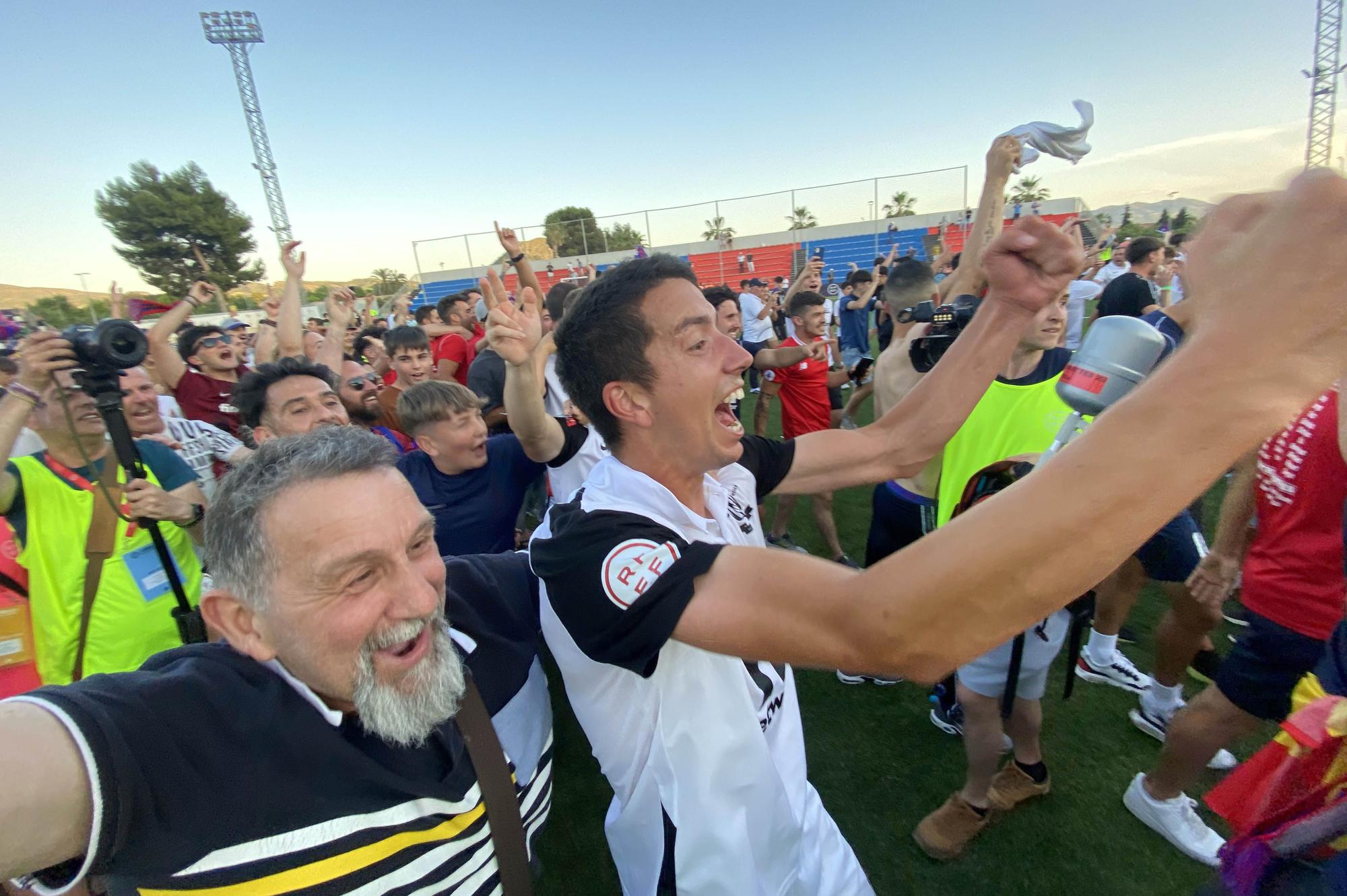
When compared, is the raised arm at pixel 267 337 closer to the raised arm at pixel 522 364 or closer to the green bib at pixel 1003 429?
the raised arm at pixel 522 364

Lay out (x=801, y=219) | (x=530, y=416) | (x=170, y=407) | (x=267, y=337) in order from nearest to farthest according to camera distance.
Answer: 1. (x=530, y=416)
2. (x=170, y=407)
3. (x=267, y=337)
4. (x=801, y=219)

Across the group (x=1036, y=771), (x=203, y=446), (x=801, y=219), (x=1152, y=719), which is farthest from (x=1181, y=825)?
(x=801, y=219)

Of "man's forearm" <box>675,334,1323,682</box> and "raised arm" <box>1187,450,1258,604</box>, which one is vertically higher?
"man's forearm" <box>675,334,1323,682</box>

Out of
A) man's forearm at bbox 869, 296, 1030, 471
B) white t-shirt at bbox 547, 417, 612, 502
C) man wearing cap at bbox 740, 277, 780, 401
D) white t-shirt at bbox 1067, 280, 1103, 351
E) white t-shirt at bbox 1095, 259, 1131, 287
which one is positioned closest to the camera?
man's forearm at bbox 869, 296, 1030, 471

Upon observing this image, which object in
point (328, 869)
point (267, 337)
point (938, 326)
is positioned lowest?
point (328, 869)

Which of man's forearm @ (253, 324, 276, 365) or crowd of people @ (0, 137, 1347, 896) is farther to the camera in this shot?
man's forearm @ (253, 324, 276, 365)

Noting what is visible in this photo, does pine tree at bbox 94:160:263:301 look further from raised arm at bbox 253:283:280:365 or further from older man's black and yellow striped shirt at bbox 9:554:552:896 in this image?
older man's black and yellow striped shirt at bbox 9:554:552:896

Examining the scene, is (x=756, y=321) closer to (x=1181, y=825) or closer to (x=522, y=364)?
(x=522, y=364)

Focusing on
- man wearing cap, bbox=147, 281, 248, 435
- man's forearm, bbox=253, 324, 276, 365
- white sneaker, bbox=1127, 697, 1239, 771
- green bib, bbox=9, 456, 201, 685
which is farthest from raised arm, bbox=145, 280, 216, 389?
white sneaker, bbox=1127, 697, 1239, 771

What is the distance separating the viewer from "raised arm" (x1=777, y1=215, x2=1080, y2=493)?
1.74 m

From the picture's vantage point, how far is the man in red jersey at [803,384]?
5.91 metres

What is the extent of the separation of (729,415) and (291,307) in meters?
5.39

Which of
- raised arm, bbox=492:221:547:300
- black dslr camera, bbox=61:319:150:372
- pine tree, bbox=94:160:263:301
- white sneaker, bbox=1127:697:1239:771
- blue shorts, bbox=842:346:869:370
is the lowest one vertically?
white sneaker, bbox=1127:697:1239:771

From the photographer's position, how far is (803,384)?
6.11m
